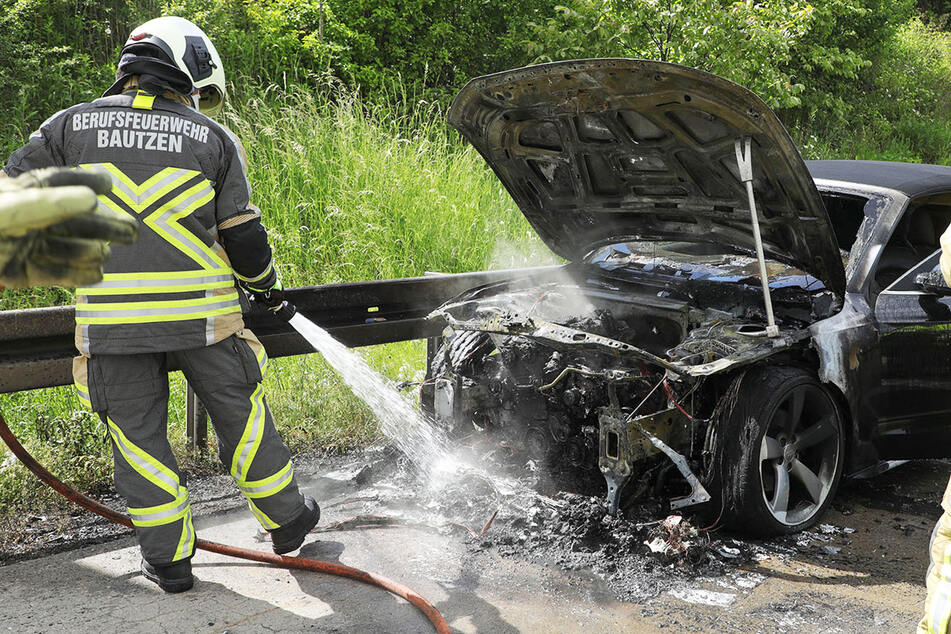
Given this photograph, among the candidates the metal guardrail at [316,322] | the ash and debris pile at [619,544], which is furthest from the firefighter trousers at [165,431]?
the ash and debris pile at [619,544]

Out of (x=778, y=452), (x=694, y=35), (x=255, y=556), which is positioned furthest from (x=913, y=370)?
(x=694, y=35)

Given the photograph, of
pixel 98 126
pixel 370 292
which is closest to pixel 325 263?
pixel 370 292

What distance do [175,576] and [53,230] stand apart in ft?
7.02

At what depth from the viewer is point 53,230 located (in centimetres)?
181

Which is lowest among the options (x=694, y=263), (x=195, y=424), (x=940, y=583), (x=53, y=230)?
(x=195, y=424)

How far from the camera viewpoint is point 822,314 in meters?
4.20

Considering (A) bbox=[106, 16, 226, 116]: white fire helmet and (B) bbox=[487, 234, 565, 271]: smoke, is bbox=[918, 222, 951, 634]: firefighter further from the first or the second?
(B) bbox=[487, 234, 565, 271]: smoke

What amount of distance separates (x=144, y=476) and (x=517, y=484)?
175cm

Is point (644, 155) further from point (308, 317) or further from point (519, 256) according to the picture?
point (519, 256)

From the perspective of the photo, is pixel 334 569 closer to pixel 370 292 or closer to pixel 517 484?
pixel 517 484

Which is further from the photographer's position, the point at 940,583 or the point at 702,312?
the point at 702,312

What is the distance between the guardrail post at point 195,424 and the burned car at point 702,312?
1296 millimetres

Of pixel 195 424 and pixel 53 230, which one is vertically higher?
pixel 53 230

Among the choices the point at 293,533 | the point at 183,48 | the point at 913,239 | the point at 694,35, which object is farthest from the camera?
the point at 694,35
